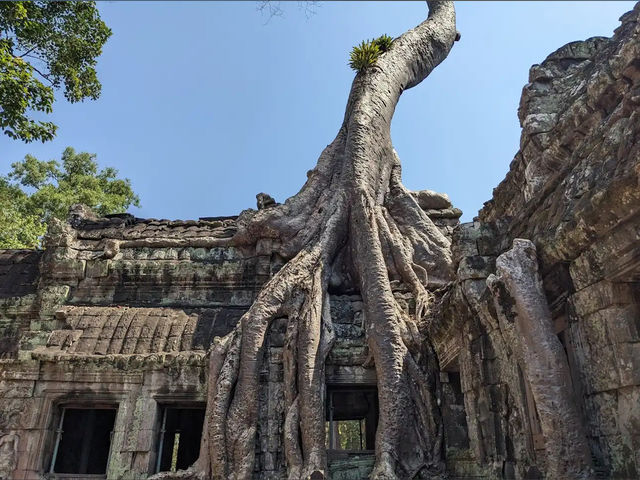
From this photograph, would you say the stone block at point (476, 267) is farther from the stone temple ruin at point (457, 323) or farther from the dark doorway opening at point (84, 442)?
the dark doorway opening at point (84, 442)

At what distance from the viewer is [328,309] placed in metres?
6.87

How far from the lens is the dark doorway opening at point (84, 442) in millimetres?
7473

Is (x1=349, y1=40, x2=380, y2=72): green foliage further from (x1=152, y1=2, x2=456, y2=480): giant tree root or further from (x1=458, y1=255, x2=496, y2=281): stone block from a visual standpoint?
(x1=458, y1=255, x2=496, y2=281): stone block

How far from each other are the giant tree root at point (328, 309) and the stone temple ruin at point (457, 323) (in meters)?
0.25

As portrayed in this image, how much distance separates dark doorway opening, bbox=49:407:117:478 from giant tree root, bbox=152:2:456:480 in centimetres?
255

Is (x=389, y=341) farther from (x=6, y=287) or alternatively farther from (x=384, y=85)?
(x=6, y=287)

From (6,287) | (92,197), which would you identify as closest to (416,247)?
(6,287)

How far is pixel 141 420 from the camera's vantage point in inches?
243

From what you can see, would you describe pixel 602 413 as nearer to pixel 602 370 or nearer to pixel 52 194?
pixel 602 370

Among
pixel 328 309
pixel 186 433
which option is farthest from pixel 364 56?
pixel 186 433

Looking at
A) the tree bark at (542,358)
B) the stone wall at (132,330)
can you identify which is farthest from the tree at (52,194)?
the tree bark at (542,358)

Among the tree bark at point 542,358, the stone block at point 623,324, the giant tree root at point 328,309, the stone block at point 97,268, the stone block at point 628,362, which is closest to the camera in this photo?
the stone block at point 628,362

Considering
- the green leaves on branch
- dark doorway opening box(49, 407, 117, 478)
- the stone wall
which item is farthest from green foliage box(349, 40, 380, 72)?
dark doorway opening box(49, 407, 117, 478)

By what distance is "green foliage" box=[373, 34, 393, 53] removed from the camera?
10.1 metres
